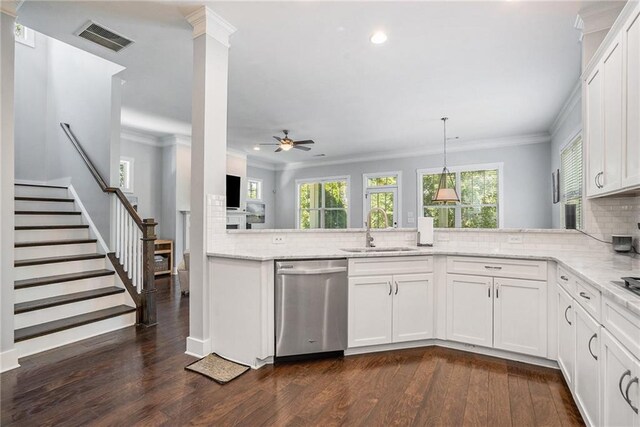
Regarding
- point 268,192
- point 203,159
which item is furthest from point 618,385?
point 268,192

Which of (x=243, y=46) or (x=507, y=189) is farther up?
(x=243, y=46)

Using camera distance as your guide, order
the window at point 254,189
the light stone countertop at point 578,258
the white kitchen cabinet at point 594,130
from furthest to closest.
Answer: the window at point 254,189 → the white kitchen cabinet at point 594,130 → the light stone countertop at point 578,258

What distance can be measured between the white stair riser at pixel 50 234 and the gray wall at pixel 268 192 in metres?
5.35

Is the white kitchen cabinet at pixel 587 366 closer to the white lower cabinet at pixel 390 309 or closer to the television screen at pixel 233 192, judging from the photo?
the white lower cabinet at pixel 390 309

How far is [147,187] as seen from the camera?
6609mm

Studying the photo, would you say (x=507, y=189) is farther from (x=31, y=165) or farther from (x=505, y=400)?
(x=31, y=165)

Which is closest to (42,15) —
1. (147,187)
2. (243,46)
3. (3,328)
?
(243,46)

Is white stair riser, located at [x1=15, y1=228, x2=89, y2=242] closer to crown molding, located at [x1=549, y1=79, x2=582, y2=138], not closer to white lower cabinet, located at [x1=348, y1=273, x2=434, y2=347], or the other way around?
white lower cabinet, located at [x1=348, y1=273, x2=434, y2=347]

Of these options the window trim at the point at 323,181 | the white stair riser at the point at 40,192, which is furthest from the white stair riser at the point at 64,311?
the window trim at the point at 323,181

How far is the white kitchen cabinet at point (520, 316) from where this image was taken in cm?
243

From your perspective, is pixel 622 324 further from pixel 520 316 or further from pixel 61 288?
pixel 61 288

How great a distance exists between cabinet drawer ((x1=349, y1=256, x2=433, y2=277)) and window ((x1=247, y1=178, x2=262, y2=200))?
6.97 metres

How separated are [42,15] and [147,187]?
13.8 ft

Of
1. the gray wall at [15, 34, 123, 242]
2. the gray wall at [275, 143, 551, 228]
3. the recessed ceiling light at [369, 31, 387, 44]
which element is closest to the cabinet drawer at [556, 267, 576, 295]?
the recessed ceiling light at [369, 31, 387, 44]
